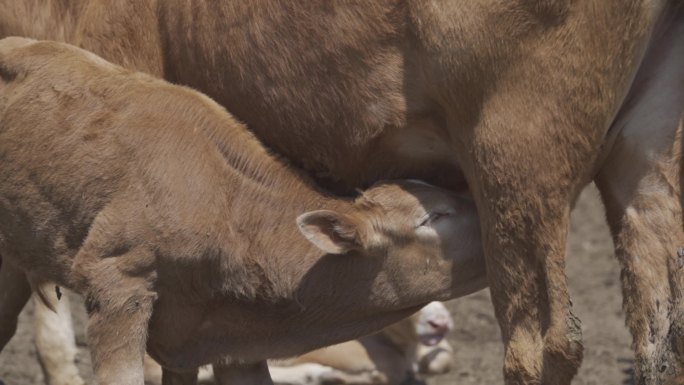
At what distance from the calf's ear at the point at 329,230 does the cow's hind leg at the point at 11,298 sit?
6.79ft

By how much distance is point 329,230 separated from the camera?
221 inches

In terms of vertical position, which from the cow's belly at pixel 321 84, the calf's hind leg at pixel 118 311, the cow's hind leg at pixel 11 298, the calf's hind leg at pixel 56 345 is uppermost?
the cow's belly at pixel 321 84

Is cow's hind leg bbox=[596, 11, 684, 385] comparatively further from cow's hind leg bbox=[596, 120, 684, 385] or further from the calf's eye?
the calf's eye

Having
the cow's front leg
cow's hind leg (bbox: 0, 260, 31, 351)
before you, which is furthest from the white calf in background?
the cow's front leg

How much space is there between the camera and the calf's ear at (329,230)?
5.53 meters

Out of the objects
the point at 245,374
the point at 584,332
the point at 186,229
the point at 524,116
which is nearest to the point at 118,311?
the point at 186,229

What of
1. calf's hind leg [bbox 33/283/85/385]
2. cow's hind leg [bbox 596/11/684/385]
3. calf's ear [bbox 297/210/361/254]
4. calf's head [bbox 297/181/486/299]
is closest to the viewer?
cow's hind leg [bbox 596/11/684/385]

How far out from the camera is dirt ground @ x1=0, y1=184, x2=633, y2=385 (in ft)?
26.8

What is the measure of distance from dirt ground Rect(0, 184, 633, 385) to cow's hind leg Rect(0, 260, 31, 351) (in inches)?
32.5

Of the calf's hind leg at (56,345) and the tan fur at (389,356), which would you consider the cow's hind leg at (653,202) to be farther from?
the calf's hind leg at (56,345)

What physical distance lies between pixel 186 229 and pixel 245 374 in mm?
939

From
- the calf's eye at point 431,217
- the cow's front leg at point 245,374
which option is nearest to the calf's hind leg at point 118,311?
the cow's front leg at point 245,374

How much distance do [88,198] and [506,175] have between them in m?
1.55

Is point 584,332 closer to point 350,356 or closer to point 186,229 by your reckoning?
point 350,356
